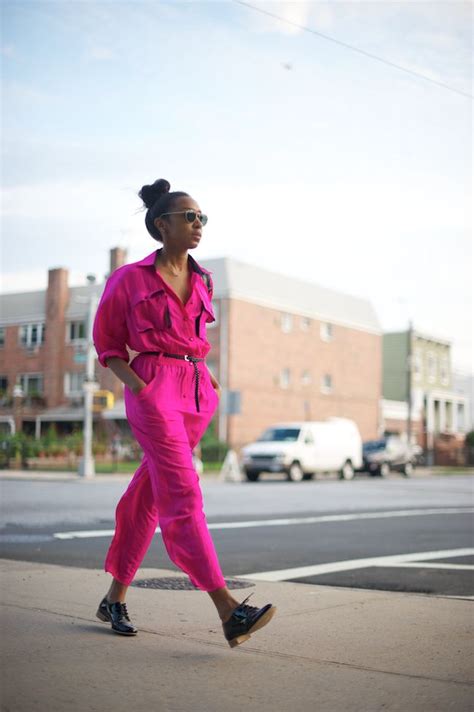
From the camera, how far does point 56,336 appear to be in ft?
173

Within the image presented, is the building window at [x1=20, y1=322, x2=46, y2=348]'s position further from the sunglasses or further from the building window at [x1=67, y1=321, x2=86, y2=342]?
the sunglasses

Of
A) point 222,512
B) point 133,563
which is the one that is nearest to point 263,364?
point 222,512

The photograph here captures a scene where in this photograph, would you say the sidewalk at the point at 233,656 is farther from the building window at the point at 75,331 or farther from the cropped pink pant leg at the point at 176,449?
the building window at the point at 75,331

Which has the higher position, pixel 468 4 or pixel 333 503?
pixel 468 4

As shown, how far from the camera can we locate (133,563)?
471cm

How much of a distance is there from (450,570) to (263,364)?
41.1 metres

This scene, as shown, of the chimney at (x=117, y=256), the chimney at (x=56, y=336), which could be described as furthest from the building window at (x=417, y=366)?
the chimney at (x=56, y=336)

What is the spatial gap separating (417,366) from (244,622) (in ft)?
202

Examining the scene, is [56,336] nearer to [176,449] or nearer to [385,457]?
[385,457]

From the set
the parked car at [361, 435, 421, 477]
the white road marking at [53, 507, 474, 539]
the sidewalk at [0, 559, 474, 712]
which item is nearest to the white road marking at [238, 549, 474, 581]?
the sidewalk at [0, 559, 474, 712]

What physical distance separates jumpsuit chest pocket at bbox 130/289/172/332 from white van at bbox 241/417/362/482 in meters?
26.8

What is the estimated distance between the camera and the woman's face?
4.59 m

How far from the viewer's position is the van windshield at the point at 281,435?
32.9 metres

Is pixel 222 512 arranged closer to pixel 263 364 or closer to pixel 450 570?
pixel 450 570
